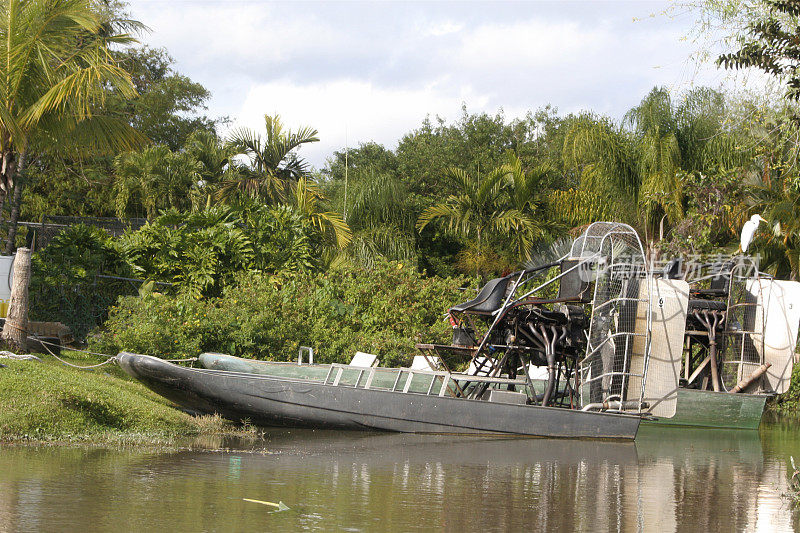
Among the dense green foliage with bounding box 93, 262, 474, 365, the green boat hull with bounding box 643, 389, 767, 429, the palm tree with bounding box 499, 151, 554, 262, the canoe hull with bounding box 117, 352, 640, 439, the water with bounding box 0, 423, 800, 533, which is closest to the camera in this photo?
the water with bounding box 0, 423, 800, 533

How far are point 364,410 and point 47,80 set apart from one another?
339 inches

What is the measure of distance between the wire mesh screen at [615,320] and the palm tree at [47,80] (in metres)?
8.87

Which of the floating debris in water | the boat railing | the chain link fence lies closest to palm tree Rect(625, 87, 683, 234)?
the boat railing

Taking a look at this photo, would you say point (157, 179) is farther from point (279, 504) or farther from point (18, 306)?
point (279, 504)

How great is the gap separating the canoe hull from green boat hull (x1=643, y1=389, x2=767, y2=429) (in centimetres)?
325

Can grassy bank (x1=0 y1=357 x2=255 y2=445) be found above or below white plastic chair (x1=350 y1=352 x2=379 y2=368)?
below

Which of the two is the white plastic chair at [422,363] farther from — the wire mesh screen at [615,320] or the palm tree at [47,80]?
the palm tree at [47,80]

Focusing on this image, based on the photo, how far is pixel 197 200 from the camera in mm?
26859

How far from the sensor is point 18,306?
15148 mm

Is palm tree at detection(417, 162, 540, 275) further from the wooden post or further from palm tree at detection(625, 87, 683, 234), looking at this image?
the wooden post

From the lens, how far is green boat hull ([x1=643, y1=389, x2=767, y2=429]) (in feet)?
55.8

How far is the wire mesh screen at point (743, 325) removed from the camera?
713 inches

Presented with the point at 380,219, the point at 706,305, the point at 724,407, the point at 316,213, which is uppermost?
the point at 380,219

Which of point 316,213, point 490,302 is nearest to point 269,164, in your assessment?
point 316,213
